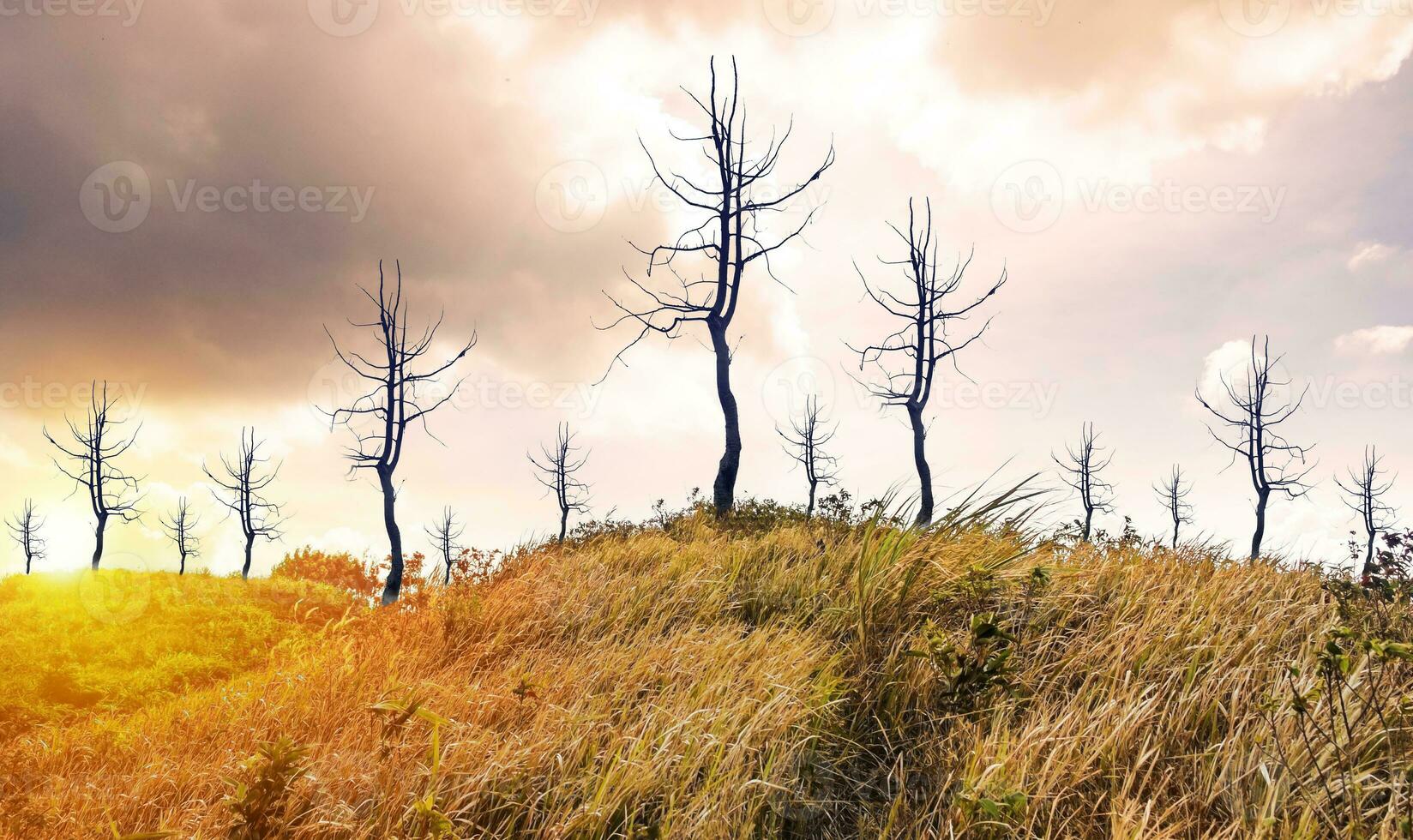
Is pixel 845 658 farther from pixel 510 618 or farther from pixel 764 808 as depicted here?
pixel 510 618

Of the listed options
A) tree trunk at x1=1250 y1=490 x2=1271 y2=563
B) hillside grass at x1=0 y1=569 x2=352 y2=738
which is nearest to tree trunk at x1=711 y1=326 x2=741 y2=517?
hillside grass at x1=0 y1=569 x2=352 y2=738

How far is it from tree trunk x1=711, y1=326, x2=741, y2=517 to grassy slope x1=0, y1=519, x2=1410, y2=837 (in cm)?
758

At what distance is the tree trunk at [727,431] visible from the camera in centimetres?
1324

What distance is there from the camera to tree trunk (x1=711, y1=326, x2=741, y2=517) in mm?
13242

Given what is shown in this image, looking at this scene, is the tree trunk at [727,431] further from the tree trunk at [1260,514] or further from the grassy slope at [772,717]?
the tree trunk at [1260,514]

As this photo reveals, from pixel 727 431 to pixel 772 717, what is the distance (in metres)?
10.5

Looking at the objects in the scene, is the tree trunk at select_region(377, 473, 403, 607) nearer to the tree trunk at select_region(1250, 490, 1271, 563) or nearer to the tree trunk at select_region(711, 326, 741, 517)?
the tree trunk at select_region(711, 326, 741, 517)

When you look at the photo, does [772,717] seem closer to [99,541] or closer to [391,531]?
[391,531]

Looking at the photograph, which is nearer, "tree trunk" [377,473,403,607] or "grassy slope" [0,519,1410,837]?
"grassy slope" [0,519,1410,837]

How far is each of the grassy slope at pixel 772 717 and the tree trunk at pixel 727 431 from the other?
758cm

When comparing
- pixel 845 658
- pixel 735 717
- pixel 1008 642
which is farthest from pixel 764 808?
pixel 1008 642

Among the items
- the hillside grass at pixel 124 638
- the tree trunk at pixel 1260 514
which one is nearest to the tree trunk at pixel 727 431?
the hillside grass at pixel 124 638

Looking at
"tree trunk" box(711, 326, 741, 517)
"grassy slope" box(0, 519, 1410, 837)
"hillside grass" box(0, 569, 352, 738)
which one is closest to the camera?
"grassy slope" box(0, 519, 1410, 837)

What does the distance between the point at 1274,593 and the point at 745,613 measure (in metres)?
4.31
